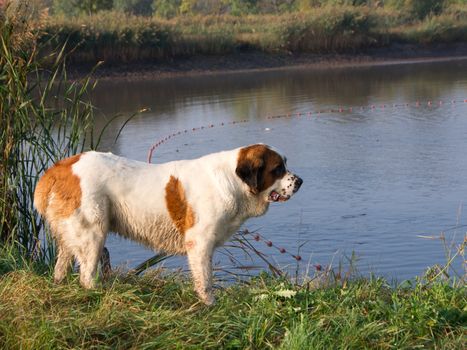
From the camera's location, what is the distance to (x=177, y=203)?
6906 millimetres

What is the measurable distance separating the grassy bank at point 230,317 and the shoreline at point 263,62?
26303mm

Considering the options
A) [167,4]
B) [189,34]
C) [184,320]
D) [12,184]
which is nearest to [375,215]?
[12,184]

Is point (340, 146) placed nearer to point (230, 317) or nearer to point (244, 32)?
point (230, 317)

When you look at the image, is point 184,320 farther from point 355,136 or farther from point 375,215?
point 355,136

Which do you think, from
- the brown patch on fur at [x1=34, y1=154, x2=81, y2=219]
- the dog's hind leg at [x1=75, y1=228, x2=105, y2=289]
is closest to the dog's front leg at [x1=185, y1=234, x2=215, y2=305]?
the dog's hind leg at [x1=75, y1=228, x2=105, y2=289]

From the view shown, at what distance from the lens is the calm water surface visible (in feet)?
35.8

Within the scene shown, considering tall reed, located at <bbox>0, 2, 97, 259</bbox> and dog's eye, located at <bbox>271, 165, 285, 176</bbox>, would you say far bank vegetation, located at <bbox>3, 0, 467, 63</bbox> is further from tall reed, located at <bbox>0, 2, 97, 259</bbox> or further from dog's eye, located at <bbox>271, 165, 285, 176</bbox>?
dog's eye, located at <bbox>271, 165, 285, 176</bbox>

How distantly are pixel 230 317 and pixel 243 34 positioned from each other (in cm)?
3463

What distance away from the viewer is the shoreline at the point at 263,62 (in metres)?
34.9

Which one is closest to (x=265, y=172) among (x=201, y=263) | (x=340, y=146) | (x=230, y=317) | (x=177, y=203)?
(x=177, y=203)

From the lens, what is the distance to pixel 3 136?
838 cm

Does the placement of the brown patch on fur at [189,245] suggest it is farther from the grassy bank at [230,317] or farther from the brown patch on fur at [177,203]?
the grassy bank at [230,317]

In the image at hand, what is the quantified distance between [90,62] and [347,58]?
11232 mm

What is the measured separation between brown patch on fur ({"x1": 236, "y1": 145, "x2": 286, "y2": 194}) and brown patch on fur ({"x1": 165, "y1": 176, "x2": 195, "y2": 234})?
453mm
